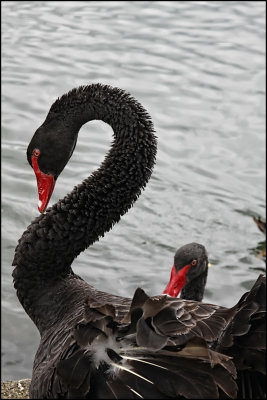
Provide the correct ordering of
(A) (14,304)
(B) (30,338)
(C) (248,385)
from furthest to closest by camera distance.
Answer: (A) (14,304), (B) (30,338), (C) (248,385)

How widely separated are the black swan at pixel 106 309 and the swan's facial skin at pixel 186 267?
1.34 meters

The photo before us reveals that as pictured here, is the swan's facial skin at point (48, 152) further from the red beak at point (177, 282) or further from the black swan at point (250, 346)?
the red beak at point (177, 282)

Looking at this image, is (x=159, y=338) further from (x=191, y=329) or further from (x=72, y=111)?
(x=72, y=111)

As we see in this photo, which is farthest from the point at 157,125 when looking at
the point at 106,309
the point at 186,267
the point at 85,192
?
the point at 106,309

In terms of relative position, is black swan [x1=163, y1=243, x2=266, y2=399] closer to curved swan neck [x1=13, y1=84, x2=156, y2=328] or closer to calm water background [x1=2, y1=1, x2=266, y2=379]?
curved swan neck [x1=13, y1=84, x2=156, y2=328]

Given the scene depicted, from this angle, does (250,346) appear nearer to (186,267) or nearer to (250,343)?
(250,343)

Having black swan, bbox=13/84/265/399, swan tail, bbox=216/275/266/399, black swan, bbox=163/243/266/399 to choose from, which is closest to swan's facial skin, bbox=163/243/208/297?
black swan, bbox=13/84/265/399

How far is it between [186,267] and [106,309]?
236cm

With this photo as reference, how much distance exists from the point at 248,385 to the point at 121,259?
3.80 m

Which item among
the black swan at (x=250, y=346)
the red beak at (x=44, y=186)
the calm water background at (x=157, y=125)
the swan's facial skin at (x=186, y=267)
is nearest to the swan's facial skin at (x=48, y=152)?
the red beak at (x=44, y=186)

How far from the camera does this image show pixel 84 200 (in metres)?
3.87

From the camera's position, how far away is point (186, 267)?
5199mm

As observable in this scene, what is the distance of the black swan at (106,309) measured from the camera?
2.70m

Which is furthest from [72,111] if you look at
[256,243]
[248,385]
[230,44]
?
[230,44]
